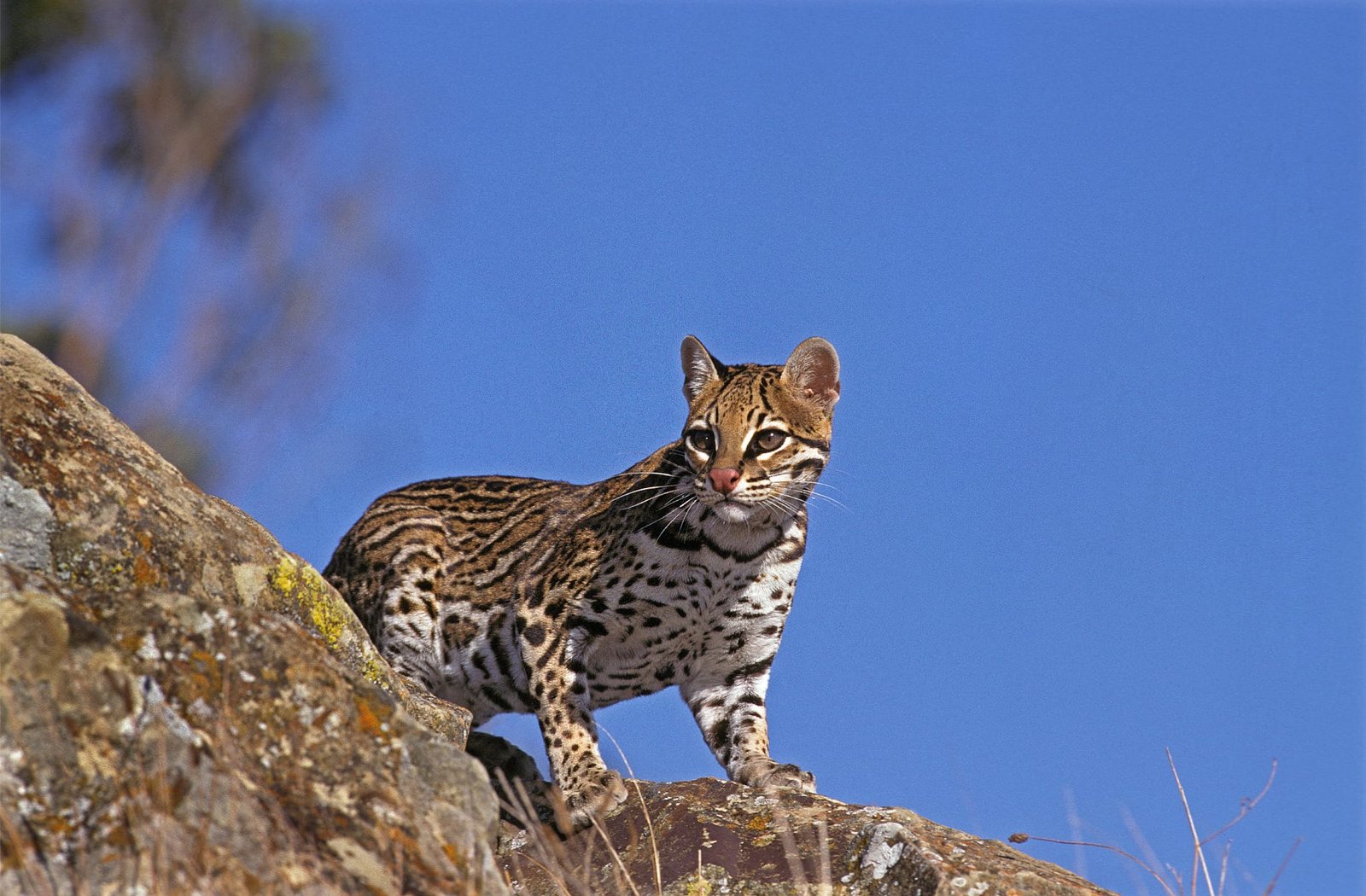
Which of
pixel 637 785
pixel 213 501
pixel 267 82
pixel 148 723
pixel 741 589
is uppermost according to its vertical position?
pixel 267 82

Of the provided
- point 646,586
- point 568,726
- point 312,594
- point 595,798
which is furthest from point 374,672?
point 646,586

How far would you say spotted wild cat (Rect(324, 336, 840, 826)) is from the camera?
337 inches

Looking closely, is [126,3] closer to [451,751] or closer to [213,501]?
[213,501]

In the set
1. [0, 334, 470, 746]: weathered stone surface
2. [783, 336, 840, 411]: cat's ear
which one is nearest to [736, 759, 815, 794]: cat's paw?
[783, 336, 840, 411]: cat's ear

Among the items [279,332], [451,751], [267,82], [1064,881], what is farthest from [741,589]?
[267,82]

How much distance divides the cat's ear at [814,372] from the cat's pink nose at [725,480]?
806 millimetres

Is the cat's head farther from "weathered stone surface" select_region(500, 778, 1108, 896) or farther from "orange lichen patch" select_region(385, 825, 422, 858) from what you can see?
"orange lichen patch" select_region(385, 825, 422, 858)

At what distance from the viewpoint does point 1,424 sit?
5637mm

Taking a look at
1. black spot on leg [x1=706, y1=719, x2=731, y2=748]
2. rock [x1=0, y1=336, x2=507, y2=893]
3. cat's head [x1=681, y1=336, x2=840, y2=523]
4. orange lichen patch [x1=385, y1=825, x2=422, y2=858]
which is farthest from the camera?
black spot on leg [x1=706, y1=719, x2=731, y2=748]

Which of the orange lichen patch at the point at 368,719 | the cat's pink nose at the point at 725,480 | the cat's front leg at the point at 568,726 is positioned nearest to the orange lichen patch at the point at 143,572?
the orange lichen patch at the point at 368,719

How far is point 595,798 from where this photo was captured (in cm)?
785

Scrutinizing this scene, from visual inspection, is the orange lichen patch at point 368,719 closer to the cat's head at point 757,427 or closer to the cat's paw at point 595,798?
the cat's paw at point 595,798

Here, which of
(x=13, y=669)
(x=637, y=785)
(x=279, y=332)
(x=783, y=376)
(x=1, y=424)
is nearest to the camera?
(x=13, y=669)

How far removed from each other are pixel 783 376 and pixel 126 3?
18.8 metres
